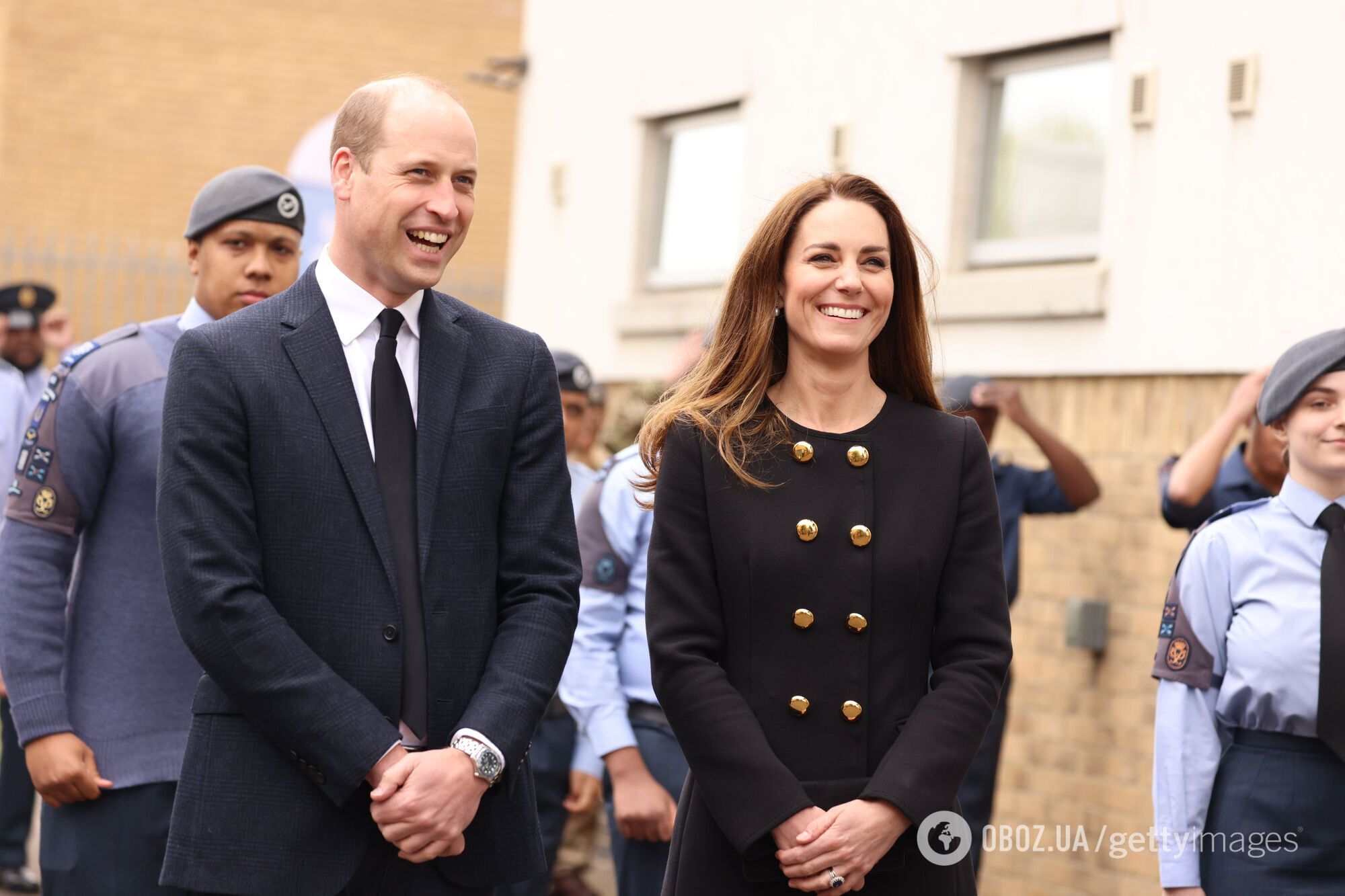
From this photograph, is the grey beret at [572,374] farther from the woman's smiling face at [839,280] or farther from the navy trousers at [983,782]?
the woman's smiling face at [839,280]

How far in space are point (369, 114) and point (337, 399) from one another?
0.56 m

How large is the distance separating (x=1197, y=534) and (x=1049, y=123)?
15.3 ft

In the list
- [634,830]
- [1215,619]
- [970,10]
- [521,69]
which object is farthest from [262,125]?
[1215,619]

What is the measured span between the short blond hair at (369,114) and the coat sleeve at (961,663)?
1295 millimetres

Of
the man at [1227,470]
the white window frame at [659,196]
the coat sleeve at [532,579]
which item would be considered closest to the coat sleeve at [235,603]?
the coat sleeve at [532,579]

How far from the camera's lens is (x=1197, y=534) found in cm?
430

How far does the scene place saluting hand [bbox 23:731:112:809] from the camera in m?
4.11

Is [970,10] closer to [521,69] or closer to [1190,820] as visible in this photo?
[521,69]

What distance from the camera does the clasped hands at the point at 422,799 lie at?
3.14 metres

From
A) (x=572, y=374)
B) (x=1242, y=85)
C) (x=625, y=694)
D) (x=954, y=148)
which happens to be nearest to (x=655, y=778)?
(x=625, y=694)

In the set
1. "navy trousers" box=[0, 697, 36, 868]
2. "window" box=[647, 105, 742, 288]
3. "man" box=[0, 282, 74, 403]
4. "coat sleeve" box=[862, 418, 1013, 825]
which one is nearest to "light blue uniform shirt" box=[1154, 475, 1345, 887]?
"coat sleeve" box=[862, 418, 1013, 825]

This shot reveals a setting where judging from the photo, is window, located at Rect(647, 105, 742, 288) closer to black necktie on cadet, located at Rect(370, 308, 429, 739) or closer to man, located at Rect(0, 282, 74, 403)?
man, located at Rect(0, 282, 74, 403)

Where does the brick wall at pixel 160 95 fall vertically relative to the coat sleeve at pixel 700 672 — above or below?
above

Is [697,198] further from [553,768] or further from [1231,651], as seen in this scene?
[1231,651]
